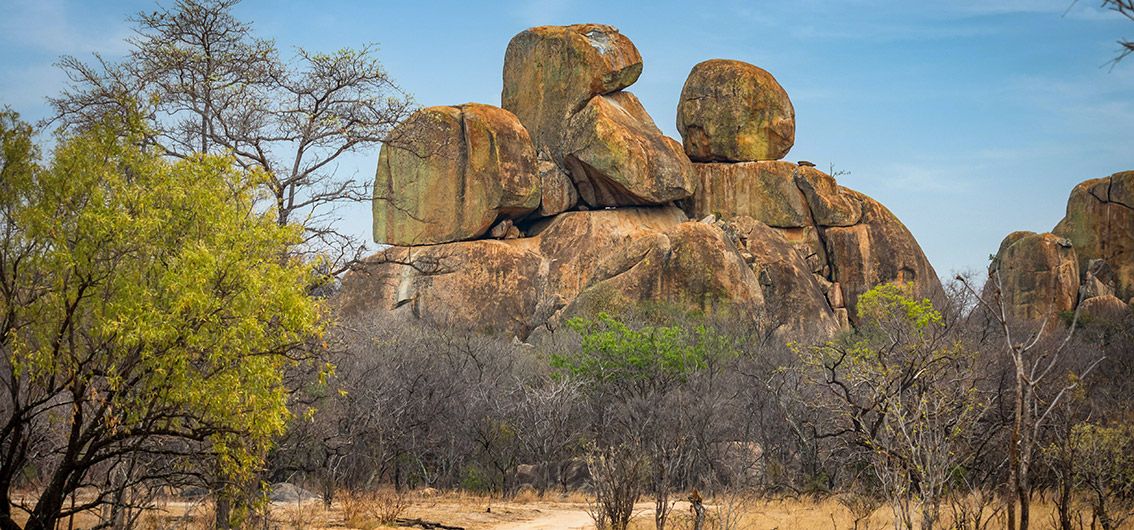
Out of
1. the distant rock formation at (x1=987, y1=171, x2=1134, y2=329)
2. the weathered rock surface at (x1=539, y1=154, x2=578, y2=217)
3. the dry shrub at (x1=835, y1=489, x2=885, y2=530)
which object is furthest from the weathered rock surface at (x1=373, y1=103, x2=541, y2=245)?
the dry shrub at (x1=835, y1=489, x2=885, y2=530)

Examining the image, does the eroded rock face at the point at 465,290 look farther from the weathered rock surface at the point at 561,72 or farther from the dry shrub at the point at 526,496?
the dry shrub at the point at 526,496

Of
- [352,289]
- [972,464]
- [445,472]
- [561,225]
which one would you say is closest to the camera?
[972,464]

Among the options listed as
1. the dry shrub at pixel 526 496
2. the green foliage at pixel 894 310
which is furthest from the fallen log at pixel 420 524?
the green foliage at pixel 894 310

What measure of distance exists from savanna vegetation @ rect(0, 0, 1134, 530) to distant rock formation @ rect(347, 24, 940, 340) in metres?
4.05

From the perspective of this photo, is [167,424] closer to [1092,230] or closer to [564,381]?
[564,381]

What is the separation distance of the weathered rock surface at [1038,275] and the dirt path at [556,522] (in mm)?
32221

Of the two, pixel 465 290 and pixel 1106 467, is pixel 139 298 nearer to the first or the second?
pixel 1106 467

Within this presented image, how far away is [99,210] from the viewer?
37.5 ft

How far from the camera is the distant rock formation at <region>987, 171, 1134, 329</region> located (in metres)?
48.9

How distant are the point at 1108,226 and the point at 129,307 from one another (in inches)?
1912

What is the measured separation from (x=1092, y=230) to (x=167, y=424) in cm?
4802

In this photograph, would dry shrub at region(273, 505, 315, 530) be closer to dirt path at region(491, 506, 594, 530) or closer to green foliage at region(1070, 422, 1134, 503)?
dirt path at region(491, 506, 594, 530)

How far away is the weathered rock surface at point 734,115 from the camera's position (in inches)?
2108

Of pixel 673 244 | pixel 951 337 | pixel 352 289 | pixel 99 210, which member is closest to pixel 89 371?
pixel 99 210
